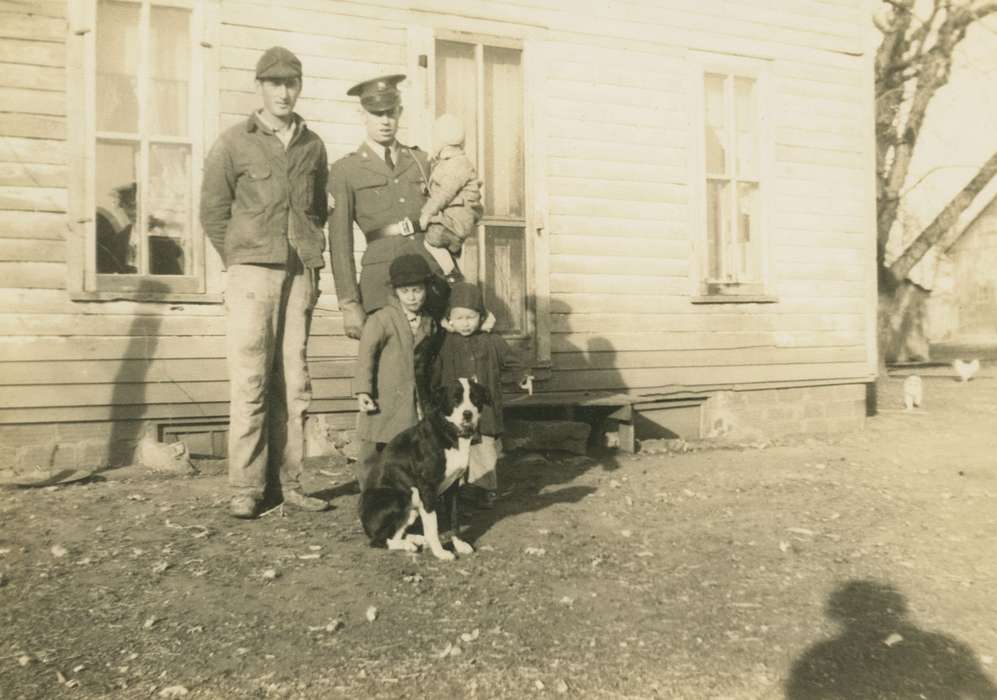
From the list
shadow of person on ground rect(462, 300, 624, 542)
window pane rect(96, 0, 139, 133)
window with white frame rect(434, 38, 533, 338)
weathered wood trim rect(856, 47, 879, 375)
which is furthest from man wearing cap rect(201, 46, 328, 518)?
weathered wood trim rect(856, 47, 879, 375)

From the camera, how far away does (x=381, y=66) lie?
7.61 metres

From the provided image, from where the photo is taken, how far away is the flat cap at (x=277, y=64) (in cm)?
485

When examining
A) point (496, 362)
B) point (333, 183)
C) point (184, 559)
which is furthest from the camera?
point (496, 362)

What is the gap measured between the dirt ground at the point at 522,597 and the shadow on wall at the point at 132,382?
0.36 meters

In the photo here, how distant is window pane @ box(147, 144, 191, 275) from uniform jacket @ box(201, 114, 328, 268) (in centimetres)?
218

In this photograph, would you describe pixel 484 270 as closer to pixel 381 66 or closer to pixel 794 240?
pixel 381 66

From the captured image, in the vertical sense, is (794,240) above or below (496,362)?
above

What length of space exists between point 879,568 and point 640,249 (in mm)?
4562

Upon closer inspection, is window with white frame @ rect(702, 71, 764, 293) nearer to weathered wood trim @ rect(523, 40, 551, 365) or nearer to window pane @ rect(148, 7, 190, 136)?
weathered wood trim @ rect(523, 40, 551, 365)

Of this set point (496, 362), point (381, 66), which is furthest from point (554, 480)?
point (381, 66)

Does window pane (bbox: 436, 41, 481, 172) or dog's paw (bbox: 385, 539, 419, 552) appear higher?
window pane (bbox: 436, 41, 481, 172)

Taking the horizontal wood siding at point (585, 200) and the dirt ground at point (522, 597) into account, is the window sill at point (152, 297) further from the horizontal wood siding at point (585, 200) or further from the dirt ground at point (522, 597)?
the dirt ground at point (522, 597)

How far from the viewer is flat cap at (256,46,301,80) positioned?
4848 mm

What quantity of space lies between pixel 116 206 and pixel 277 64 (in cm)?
269
